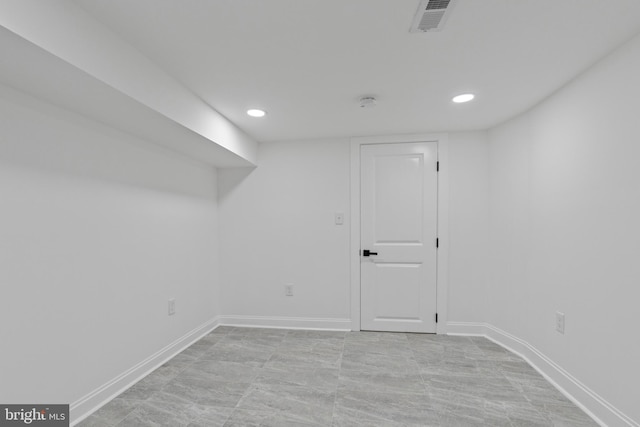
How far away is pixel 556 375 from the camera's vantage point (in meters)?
2.07

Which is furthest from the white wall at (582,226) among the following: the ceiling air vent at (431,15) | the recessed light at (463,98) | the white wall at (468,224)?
the ceiling air vent at (431,15)

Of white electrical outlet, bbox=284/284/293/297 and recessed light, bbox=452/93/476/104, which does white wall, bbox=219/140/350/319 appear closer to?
white electrical outlet, bbox=284/284/293/297

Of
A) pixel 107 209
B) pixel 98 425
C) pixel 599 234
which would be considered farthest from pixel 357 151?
pixel 98 425

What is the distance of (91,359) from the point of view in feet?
5.91

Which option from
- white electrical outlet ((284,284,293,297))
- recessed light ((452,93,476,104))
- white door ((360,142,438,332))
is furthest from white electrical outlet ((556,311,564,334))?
white electrical outlet ((284,284,293,297))

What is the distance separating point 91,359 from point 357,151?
277 centimetres

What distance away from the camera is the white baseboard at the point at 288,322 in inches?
126

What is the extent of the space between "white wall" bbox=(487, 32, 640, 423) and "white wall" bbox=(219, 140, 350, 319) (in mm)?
1599

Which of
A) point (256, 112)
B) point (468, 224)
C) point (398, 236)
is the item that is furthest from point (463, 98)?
point (256, 112)

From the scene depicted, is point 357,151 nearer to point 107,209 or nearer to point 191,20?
point 191,20

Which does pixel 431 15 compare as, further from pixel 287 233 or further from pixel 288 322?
pixel 288 322

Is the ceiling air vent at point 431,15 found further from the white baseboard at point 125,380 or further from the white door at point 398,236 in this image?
the white baseboard at point 125,380

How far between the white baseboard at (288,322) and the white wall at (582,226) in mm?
1635

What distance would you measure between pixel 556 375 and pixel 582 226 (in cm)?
110
